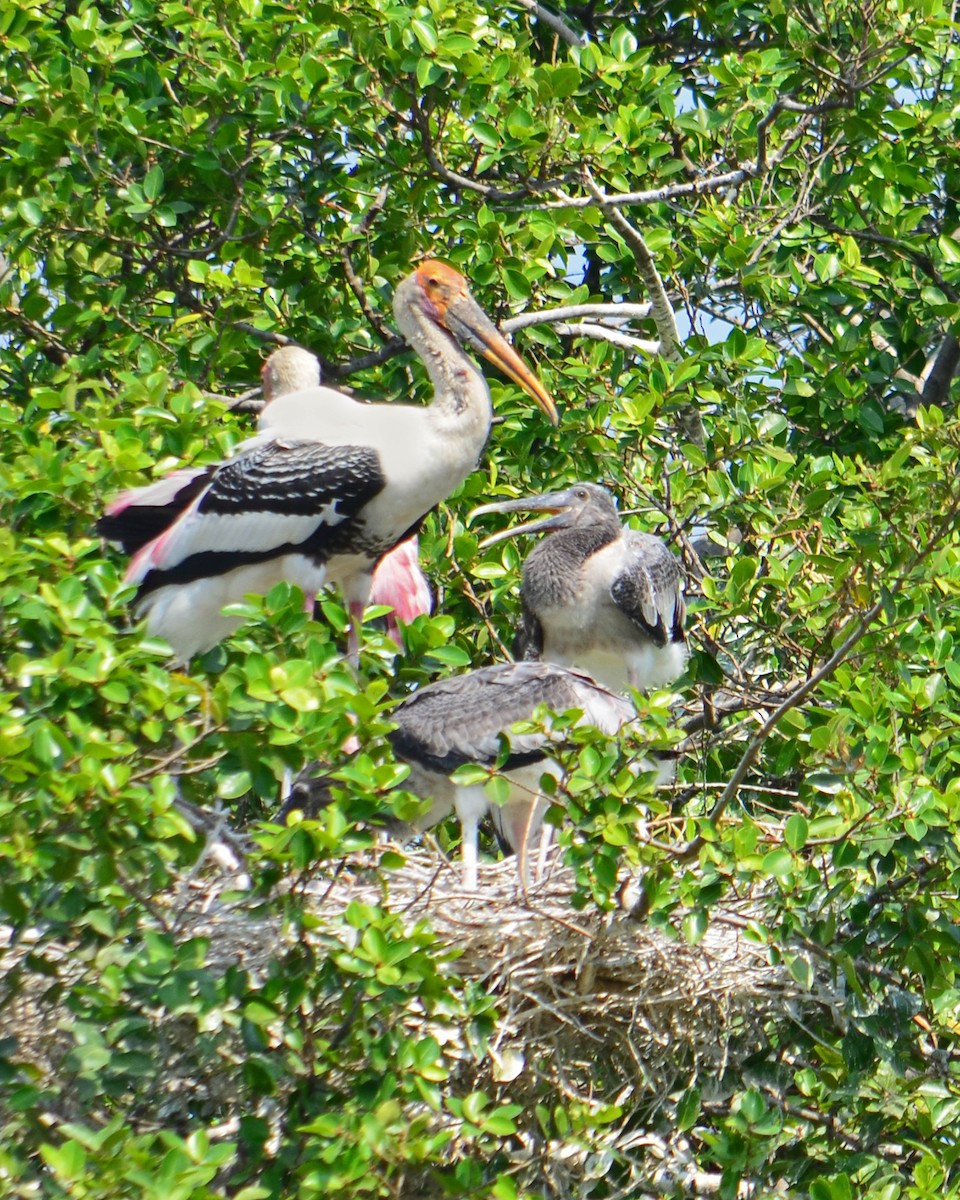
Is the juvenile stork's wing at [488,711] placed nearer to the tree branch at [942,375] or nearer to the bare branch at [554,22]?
the tree branch at [942,375]

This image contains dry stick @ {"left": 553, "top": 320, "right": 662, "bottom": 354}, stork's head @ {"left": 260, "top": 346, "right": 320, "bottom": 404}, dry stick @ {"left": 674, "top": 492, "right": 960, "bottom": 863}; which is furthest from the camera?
dry stick @ {"left": 553, "top": 320, "right": 662, "bottom": 354}

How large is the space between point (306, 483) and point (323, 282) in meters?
0.98

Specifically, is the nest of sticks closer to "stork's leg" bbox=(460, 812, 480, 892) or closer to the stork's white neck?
"stork's leg" bbox=(460, 812, 480, 892)

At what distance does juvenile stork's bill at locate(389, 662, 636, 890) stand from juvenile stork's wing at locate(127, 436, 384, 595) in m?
0.55

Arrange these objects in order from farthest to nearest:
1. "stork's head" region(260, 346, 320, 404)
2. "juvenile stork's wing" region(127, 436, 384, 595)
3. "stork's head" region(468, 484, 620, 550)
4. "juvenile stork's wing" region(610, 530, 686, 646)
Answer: "stork's head" region(468, 484, 620, 550) < "juvenile stork's wing" region(610, 530, 686, 646) < "stork's head" region(260, 346, 320, 404) < "juvenile stork's wing" region(127, 436, 384, 595)

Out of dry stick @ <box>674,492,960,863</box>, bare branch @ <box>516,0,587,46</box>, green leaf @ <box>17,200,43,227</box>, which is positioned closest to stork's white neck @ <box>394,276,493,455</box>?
green leaf @ <box>17,200,43,227</box>

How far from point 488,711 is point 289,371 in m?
1.38

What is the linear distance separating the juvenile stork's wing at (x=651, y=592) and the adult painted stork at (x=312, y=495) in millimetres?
803

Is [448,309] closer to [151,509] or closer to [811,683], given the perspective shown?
[151,509]

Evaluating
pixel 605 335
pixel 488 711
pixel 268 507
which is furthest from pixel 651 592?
pixel 268 507

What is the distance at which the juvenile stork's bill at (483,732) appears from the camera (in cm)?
490

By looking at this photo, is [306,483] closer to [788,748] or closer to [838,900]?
[788,748]

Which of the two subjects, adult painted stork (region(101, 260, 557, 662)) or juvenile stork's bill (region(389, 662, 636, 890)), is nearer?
juvenile stork's bill (region(389, 662, 636, 890))

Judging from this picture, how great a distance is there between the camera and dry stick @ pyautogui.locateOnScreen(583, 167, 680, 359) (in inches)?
211
